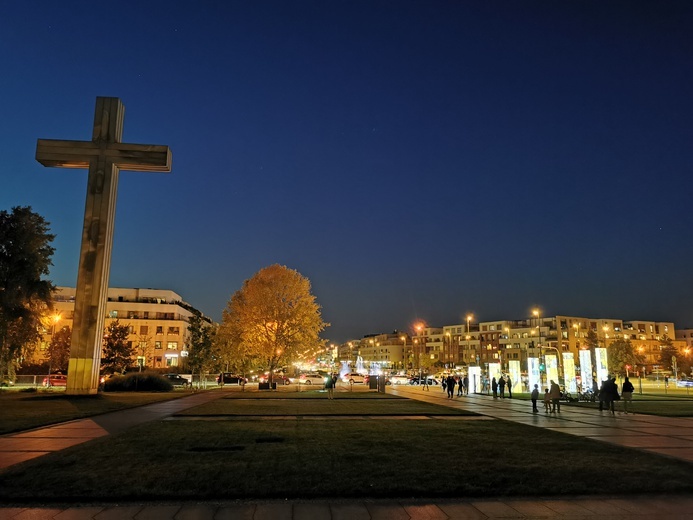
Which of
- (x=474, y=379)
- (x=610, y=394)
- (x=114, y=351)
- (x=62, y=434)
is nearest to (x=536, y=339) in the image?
(x=474, y=379)

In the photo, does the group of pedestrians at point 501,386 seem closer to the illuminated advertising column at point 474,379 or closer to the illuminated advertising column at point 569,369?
the illuminated advertising column at point 474,379

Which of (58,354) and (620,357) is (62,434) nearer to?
(58,354)

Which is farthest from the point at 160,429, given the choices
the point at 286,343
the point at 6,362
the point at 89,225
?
the point at 286,343

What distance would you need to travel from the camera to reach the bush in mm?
41562

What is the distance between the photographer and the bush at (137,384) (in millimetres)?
41562

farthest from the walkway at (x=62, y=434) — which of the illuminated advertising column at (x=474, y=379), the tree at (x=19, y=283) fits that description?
the illuminated advertising column at (x=474, y=379)

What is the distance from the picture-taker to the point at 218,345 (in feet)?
180

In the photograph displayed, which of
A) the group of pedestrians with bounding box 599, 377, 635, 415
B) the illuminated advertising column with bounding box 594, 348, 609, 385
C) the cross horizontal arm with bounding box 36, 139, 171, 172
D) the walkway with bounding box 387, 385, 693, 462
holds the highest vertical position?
the cross horizontal arm with bounding box 36, 139, 171, 172

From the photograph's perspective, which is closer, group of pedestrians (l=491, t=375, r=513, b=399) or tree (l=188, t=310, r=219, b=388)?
group of pedestrians (l=491, t=375, r=513, b=399)

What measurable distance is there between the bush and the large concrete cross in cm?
1090

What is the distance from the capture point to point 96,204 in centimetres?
3266

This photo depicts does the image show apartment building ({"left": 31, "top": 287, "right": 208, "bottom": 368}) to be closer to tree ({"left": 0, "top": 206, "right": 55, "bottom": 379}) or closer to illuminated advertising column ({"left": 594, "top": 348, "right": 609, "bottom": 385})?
tree ({"left": 0, "top": 206, "right": 55, "bottom": 379})

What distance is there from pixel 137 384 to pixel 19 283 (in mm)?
11865

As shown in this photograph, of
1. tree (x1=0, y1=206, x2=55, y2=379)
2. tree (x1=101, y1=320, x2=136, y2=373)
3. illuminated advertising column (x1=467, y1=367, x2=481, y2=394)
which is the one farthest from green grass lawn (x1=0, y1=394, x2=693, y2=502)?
tree (x1=101, y1=320, x2=136, y2=373)
